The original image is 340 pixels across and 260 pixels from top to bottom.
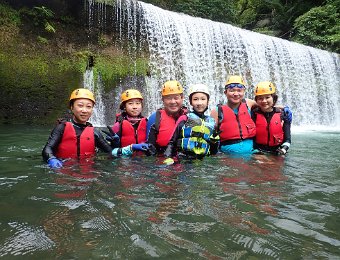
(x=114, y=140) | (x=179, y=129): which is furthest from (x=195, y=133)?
(x=114, y=140)

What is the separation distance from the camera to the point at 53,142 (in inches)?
182

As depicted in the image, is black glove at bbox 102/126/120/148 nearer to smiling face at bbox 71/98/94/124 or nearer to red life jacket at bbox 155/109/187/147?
smiling face at bbox 71/98/94/124

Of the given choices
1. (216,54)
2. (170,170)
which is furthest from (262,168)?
(216,54)

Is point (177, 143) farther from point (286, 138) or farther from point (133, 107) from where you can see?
point (286, 138)

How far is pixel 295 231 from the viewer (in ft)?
7.30

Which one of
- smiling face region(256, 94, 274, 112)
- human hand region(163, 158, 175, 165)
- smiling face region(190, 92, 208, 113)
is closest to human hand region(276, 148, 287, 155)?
smiling face region(256, 94, 274, 112)

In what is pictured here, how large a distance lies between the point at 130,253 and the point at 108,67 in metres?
10.4

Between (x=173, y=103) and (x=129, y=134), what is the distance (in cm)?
82

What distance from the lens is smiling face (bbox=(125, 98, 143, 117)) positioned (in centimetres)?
533

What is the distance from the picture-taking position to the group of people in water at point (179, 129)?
4.77 metres

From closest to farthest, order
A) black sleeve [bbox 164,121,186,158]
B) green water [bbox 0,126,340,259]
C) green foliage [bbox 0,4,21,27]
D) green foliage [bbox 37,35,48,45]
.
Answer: green water [bbox 0,126,340,259] → black sleeve [bbox 164,121,186,158] → green foliage [bbox 0,4,21,27] → green foliage [bbox 37,35,48,45]

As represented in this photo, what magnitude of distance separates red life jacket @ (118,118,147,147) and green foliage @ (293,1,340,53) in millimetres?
16515

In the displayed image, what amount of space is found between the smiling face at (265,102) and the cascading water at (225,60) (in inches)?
254

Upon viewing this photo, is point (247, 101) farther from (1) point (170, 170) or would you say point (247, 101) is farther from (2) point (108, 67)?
(2) point (108, 67)
